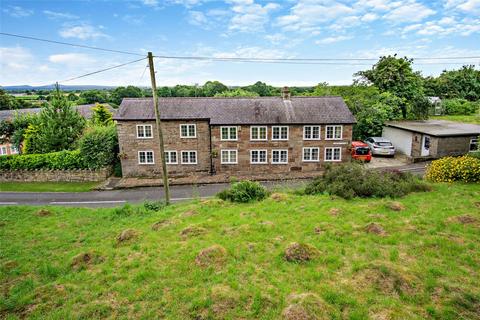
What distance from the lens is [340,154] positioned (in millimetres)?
30031

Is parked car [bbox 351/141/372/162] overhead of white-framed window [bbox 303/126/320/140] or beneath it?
beneath

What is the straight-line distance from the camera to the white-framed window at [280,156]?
1179 inches

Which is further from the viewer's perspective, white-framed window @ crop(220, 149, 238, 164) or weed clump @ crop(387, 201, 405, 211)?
white-framed window @ crop(220, 149, 238, 164)

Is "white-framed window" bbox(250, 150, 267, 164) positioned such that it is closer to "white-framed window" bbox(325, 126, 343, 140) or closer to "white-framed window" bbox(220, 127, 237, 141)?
"white-framed window" bbox(220, 127, 237, 141)

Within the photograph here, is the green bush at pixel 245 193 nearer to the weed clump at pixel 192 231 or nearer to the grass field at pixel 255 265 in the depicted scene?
the grass field at pixel 255 265

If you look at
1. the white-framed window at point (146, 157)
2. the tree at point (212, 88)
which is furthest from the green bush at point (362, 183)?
the tree at point (212, 88)

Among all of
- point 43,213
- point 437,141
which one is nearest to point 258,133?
point 437,141

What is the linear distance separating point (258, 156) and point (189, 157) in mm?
6926

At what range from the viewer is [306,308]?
7.49 m

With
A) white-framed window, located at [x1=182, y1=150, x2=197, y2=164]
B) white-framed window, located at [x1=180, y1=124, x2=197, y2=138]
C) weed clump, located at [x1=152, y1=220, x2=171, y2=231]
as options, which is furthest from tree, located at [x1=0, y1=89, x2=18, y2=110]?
weed clump, located at [x1=152, y1=220, x2=171, y2=231]

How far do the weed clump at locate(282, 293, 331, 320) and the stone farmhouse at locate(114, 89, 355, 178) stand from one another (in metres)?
22.2

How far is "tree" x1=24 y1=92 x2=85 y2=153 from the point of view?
112 feet

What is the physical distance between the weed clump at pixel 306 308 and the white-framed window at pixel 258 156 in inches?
880

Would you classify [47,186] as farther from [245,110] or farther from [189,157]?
[245,110]
